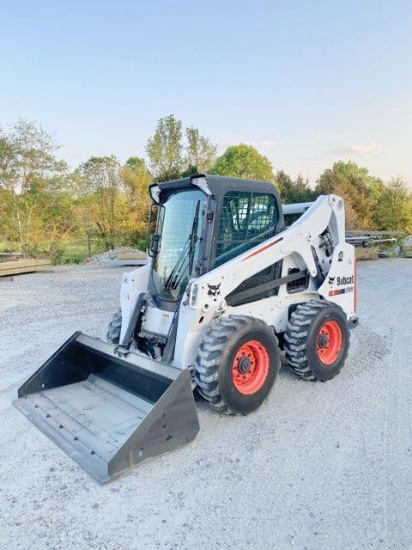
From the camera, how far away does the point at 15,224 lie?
16.3m

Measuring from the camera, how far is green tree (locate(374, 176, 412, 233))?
80.5ft

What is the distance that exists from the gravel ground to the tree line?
44.6ft

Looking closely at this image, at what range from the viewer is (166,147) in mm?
24750

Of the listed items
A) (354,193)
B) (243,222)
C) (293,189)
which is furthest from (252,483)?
(293,189)

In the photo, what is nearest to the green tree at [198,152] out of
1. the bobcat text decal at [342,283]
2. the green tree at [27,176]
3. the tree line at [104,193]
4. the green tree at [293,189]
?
the tree line at [104,193]

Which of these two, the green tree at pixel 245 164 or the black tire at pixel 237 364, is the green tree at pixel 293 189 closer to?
the green tree at pixel 245 164

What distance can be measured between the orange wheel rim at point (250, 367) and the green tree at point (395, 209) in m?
23.6

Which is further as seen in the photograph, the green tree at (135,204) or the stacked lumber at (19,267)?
the green tree at (135,204)

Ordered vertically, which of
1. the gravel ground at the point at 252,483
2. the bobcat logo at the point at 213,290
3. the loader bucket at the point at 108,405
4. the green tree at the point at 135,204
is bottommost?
the gravel ground at the point at 252,483

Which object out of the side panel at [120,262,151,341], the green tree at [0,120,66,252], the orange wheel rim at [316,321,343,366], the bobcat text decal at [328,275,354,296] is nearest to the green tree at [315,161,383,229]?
the green tree at [0,120,66,252]

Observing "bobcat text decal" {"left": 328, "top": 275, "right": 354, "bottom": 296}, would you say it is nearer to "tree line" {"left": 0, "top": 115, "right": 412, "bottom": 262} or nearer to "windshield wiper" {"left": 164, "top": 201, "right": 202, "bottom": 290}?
"windshield wiper" {"left": 164, "top": 201, "right": 202, "bottom": 290}

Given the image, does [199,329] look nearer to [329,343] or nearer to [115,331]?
[115,331]

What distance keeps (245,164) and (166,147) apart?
11783 millimetres

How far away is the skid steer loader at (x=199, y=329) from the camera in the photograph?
9.99 feet
